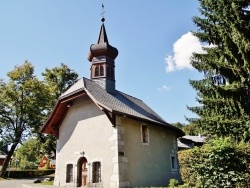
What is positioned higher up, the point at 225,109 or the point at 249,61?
the point at 249,61

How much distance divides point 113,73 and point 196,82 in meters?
7.16

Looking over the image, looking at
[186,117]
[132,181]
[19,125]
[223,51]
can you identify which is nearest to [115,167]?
[132,181]

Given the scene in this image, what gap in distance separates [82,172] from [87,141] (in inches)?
74.9

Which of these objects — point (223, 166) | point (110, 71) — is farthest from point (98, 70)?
point (223, 166)

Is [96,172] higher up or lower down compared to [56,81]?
lower down

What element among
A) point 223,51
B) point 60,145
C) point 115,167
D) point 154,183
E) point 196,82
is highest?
point 223,51

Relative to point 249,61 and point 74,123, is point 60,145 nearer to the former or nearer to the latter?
point 74,123

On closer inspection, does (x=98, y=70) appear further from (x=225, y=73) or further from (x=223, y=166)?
(x=223, y=166)

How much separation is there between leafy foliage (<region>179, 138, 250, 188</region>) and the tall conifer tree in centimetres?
232

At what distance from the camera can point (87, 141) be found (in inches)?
604

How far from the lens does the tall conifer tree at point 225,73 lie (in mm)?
11609

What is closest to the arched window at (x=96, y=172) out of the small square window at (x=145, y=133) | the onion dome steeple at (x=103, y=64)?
the small square window at (x=145, y=133)

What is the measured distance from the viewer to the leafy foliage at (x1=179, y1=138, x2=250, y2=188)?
28.6 ft

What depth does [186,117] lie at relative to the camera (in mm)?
14203
